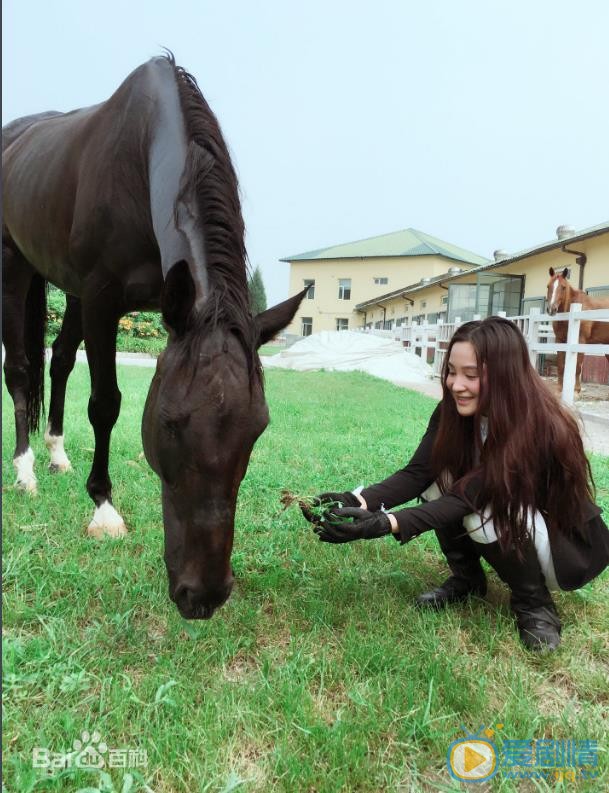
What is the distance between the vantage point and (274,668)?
1804 mm

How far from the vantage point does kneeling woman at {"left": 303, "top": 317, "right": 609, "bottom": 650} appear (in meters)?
2.03

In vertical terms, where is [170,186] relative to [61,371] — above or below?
above

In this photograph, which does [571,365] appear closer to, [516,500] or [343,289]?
[516,500]

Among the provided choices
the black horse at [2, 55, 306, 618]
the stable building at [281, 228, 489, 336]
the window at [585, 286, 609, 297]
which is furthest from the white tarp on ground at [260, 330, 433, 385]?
the stable building at [281, 228, 489, 336]

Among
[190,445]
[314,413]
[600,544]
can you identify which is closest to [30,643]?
[190,445]

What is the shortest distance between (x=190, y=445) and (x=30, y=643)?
0.92 m

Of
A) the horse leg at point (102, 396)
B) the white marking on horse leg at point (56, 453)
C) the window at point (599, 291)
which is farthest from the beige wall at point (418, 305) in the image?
the horse leg at point (102, 396)

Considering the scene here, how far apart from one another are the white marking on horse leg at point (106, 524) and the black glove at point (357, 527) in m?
1.31

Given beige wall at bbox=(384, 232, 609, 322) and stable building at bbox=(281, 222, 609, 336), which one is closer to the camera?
beige wall at bbox=(384, 232, 609, 322)

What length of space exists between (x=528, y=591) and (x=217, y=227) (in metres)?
1.76

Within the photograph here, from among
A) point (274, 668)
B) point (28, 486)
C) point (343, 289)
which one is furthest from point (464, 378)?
point (343, 289)

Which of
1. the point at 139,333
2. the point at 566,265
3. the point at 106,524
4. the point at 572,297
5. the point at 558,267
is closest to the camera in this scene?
the point at 106,524

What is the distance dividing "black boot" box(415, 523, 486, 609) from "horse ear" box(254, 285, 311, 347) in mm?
1069

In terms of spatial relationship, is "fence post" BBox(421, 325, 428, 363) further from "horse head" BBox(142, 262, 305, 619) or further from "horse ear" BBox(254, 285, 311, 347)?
"horse head" BBox(142, 262, 305, 619)
